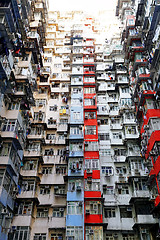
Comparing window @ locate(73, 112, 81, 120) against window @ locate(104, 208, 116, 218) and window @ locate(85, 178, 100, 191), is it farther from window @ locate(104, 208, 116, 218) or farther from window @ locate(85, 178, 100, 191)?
window @ locate(104, 208, 116, 218)

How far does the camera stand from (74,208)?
21.7 m

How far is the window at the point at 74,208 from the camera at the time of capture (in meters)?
21.4

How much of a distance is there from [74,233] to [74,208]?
2254 millimetres

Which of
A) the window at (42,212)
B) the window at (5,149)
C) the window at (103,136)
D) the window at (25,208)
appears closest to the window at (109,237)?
the window at (42,212)

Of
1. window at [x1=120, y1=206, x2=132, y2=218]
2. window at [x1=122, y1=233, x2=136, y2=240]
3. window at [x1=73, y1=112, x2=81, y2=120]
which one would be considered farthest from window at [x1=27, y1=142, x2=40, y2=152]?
window at [x1=122, y1=233, x2=136, y2=240]

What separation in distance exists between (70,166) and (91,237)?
716cm

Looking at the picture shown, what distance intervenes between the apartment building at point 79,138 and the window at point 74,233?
9cm

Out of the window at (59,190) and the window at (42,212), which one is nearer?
the window at (42,212)

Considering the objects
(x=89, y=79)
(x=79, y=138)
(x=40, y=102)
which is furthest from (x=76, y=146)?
(x=89, y=79)

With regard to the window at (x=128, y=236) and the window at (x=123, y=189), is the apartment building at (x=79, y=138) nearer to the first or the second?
the window at (x=128, y=236)

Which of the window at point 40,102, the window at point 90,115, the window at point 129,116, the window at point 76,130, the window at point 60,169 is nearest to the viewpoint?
the window at point 60,169

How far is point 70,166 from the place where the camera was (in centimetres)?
2419

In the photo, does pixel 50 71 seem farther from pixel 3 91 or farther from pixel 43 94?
pixel 3 91

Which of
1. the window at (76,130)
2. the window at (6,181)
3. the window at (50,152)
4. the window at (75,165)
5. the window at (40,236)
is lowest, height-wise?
the window at (40,236)
